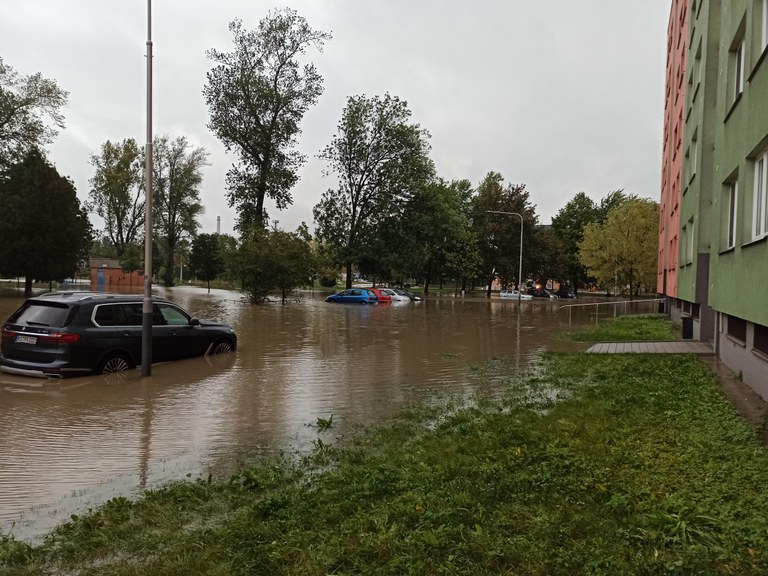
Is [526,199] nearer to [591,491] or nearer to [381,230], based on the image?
[381,230]

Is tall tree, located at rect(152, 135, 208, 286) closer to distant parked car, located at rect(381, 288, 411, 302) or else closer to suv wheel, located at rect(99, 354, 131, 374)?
distant parked car, located at rect(381, 288, 411, 302)

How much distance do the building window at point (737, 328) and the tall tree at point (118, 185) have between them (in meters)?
65.5

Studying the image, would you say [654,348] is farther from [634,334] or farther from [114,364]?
[114,364]

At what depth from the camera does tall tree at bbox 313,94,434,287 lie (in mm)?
53781

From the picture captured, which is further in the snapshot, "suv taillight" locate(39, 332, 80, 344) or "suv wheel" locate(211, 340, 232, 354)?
"suv wheel" locate(211, 340, 232, 354)

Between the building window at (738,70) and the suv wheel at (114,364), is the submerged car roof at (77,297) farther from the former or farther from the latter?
the building window at (738,70)

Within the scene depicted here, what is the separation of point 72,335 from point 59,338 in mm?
211

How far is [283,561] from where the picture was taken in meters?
3.57

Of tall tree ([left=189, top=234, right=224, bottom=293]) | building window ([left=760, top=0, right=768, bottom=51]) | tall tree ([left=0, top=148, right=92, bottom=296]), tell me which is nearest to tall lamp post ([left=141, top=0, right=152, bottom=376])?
building window ([left=760, top=0, right=768, bottom=51])

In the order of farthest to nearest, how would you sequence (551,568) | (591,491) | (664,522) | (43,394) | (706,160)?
(706,160)
(43,394)
(591,491)
(664,522)
(551,568)

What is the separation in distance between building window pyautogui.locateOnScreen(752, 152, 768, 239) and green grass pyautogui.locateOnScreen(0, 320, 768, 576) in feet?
11.7

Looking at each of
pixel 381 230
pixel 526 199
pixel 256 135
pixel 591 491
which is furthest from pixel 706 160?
pixel 526 199

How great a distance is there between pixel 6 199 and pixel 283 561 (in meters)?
44.3

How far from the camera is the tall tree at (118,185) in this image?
66.2 meters
